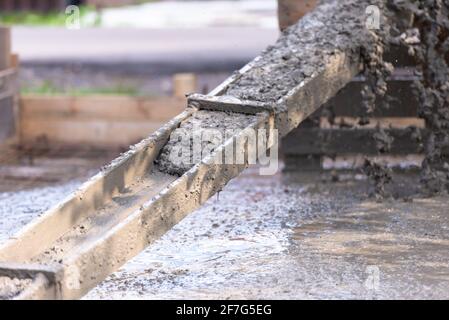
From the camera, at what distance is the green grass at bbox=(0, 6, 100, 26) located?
1856cm

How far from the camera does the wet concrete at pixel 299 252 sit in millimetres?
4660

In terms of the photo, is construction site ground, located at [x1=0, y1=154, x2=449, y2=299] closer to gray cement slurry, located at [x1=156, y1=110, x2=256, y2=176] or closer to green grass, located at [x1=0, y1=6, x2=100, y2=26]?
gray cement slurry, located at [x1=156, y1=110, x2=256, y2=176]

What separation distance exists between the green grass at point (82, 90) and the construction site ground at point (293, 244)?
4.06m

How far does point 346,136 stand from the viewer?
781cm

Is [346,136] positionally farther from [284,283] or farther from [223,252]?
[284,283]

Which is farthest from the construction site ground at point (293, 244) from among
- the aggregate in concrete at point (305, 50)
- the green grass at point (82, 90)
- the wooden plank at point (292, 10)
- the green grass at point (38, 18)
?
the green grass at point (38, 18)

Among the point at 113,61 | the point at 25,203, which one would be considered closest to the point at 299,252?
the point at 25,203

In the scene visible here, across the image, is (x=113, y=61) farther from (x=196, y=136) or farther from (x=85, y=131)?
(x=196, y=136)

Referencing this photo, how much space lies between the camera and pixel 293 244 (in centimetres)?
555

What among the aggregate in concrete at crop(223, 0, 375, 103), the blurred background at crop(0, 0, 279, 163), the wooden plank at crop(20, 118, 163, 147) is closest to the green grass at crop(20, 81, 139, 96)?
the blurred background at crop(0, 0, 279, 163)

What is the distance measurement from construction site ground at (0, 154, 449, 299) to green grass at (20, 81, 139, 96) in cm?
406

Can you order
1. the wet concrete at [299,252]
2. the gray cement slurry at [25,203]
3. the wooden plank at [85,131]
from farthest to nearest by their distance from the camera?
the wooden plank at [85,131], the gray cement slurry at [25,203], the wet concrete at [299,252]

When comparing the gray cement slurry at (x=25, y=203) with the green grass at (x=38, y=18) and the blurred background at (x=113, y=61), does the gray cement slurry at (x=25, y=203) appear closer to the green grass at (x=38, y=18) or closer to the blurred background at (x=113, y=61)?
the blurred background at (x=113, y=61)

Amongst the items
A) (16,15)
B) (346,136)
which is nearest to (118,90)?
(346,136)
